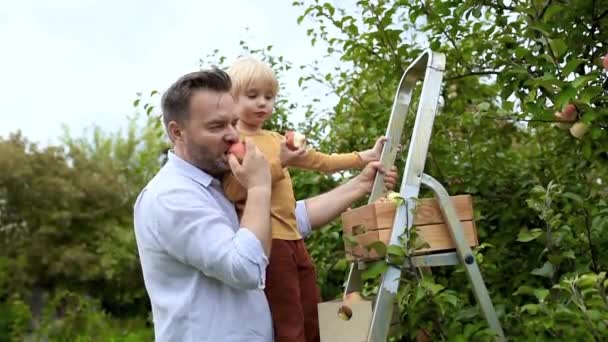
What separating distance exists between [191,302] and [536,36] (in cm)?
158

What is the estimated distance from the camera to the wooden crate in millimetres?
2080

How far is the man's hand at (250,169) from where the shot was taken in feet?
6.28

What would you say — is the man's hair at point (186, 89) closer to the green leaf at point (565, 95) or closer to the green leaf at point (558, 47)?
the green leaf at point (565, 95)

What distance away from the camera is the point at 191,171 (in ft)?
6.63

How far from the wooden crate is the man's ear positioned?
1.60 ft

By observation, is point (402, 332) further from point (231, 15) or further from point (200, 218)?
point (231, 15)

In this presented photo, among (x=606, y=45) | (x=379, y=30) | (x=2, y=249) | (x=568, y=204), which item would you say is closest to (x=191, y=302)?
(x=568, y=204)

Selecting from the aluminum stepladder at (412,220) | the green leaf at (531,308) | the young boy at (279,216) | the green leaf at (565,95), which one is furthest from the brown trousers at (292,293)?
the green leaf at (565,95)

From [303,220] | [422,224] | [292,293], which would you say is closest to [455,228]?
[422,224]

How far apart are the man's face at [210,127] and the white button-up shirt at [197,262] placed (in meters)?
0.06

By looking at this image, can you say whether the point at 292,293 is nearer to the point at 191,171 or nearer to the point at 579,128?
the point at 191,171

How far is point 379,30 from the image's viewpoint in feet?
11.8

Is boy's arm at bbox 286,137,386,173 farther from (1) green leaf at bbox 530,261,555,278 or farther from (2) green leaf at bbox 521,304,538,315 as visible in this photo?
(2) green leaf at bbox 521,304,538,315

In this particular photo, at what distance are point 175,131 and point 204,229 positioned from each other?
281 millimetres
